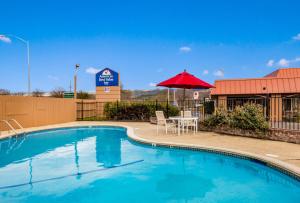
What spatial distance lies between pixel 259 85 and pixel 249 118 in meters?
8.40

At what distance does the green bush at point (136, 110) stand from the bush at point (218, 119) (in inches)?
259

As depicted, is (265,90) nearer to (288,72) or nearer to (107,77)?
(288,72)

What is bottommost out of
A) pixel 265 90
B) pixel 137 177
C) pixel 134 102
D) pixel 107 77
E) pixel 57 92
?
pixel 137 177

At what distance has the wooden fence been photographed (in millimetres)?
13766

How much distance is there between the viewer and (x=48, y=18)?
2077cm

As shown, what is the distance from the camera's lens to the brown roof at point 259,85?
54.3 feet

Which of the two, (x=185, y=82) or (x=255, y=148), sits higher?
(x=185, y=82)

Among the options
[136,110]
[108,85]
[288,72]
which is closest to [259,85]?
[288,72]

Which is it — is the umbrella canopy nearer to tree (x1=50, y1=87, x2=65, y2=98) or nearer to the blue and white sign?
the blue and white sign

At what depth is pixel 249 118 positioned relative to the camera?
9.84 meters

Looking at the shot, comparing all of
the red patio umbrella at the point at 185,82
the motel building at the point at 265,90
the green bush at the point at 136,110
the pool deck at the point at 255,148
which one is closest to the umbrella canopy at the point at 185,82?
the red patio umbrella at the point at 185,82

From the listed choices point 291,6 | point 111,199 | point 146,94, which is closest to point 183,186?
point 111,199

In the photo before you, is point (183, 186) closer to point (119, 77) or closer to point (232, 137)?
point (232, 137)

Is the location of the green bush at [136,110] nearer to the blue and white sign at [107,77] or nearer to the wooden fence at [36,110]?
the wooden fence at [36,110]
